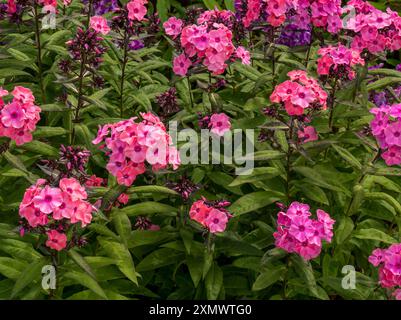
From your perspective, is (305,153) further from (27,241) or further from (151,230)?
(27,241)

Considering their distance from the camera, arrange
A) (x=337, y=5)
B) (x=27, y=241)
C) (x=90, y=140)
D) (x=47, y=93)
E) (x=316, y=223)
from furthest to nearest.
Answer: (x=47, y=93), (x=337, y=5), (x=90, y=140), (x=27, y=241), (x=316, y=223)

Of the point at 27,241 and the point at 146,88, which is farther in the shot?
the point at 146,88

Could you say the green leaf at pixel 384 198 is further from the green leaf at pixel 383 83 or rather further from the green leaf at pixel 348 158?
the green leaf at pixel 383 83

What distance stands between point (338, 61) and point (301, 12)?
0.54 meters

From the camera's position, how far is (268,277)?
3773 mm

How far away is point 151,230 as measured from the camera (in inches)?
155

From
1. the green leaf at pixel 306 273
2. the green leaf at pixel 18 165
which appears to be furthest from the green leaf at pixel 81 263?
the green leaf at pixel 306 273

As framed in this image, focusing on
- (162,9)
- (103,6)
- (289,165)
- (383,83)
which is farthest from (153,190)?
(162,9)

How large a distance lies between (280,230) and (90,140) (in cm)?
127

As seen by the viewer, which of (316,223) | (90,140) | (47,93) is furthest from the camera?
(47,93)

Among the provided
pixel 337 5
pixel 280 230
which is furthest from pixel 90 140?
pixel 337 5

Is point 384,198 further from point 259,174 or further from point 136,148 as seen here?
point 136,148

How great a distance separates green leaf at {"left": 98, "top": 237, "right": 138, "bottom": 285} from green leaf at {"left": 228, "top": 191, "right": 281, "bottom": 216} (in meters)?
0.60

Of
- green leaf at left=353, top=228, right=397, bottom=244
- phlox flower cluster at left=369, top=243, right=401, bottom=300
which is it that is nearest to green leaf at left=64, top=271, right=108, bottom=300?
phlox flower cluster at left=369, top=243, right=401, bottom=300
